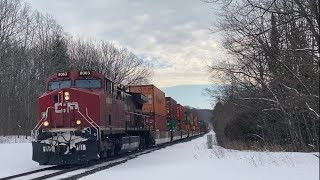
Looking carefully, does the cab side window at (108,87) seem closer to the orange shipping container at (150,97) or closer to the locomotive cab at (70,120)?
the locomotive cab at (70,120)

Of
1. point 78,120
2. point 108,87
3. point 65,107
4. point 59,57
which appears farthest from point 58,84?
point 59,57

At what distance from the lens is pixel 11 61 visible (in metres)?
50.7

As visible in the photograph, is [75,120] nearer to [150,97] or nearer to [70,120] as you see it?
[70,120]

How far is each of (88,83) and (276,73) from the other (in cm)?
853

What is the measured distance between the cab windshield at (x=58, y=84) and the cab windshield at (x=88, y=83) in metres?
0.39

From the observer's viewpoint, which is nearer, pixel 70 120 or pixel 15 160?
pixel 70 120

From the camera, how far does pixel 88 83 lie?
18.2 m

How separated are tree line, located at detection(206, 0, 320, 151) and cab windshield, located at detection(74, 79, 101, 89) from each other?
684 cm

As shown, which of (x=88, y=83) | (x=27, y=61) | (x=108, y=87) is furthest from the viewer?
(x=27, y=61)

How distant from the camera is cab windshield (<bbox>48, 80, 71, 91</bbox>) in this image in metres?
18.2

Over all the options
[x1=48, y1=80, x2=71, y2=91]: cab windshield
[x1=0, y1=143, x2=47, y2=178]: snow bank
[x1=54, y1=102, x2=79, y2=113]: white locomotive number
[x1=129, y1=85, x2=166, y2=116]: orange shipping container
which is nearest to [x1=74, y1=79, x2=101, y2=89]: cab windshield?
[x1=48, y1=80, x2=71, y2=91]: cab windshield

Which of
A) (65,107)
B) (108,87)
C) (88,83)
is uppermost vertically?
(88,83)

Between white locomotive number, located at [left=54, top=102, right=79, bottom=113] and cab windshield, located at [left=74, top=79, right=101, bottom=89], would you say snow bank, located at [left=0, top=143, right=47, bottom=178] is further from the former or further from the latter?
cab windshield, located at [left=74, top=79, right=101, bottom=89]

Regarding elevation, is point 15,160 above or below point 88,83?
below
